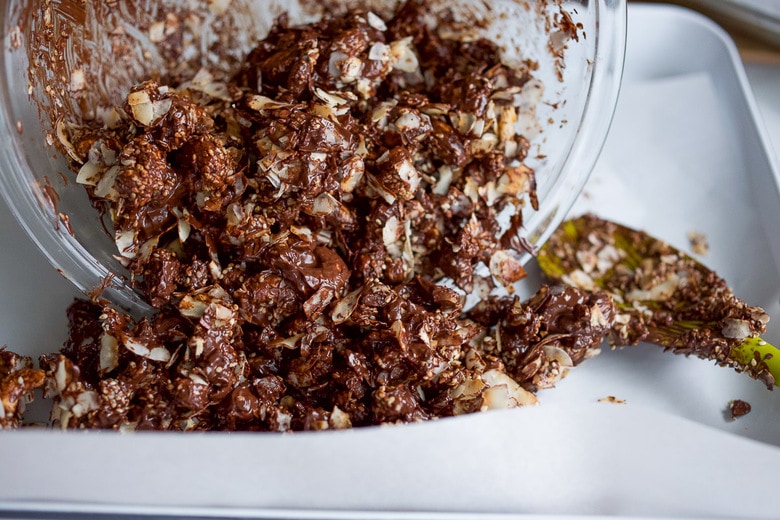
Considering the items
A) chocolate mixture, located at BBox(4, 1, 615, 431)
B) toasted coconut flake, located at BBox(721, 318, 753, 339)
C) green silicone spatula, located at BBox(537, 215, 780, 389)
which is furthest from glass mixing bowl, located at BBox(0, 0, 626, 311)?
toasted coconut flake, located at BBox(721, 318, 753, 339)

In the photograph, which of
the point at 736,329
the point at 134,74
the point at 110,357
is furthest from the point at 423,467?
the point at 134,74

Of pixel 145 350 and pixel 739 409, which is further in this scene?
pixel 739 409

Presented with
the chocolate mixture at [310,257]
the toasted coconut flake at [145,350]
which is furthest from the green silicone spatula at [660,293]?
the toasted coconut flake at [145,350]

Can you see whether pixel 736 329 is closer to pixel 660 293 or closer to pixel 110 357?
pixel 660 293

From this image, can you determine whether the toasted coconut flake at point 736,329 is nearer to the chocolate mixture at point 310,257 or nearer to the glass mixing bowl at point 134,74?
the chocolate mixture at point 310,257

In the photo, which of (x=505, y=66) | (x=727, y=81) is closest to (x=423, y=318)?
(x=505, y=66)

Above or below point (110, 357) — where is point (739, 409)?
below
